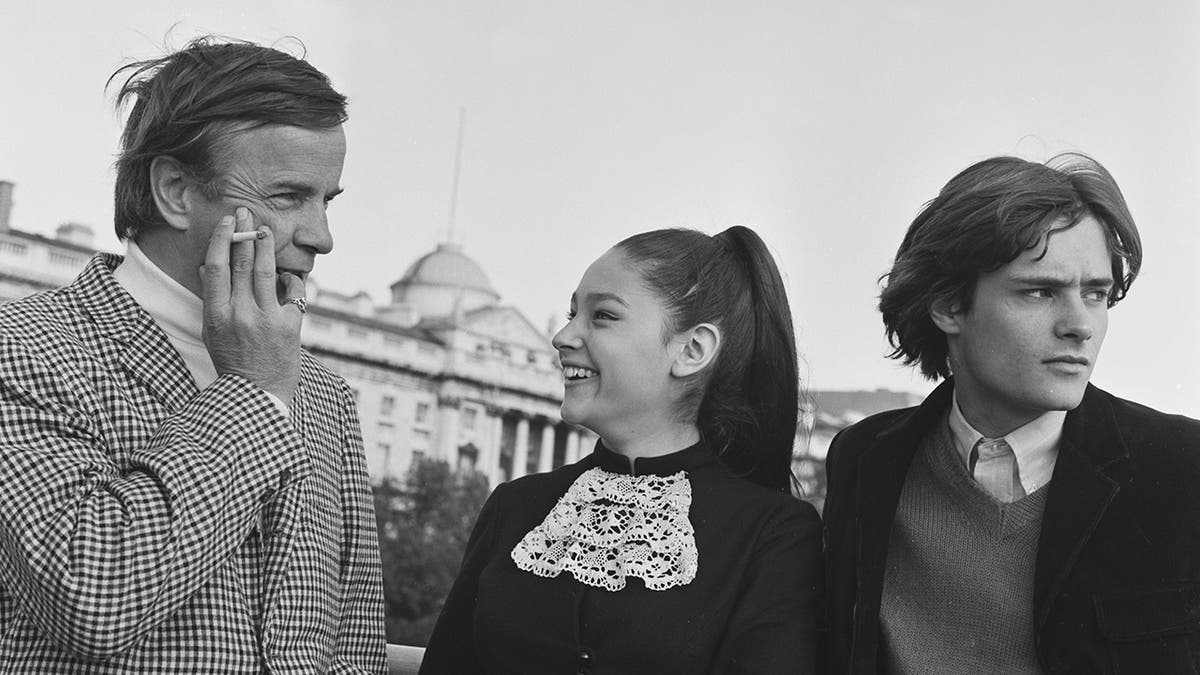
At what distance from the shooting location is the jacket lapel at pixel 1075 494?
7.27 feet

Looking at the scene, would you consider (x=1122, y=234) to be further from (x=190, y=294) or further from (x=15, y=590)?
(x=15, y=590)

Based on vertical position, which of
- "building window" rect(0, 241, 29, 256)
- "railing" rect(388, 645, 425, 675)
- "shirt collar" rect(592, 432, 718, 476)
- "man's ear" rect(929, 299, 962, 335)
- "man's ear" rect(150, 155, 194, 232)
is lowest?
"building window" rect(0, 241, 29, 256)

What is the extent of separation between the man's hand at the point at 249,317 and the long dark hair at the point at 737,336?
75cm

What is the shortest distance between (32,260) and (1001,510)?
4377 cm

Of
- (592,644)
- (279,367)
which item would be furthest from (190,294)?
(592,644)

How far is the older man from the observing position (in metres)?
1.88

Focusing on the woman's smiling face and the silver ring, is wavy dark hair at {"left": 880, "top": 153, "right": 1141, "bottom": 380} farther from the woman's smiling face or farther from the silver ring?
the silver ring

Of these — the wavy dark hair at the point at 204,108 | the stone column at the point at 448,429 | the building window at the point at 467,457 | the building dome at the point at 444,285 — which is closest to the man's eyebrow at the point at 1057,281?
the wavy dark hair at the point at 204,108

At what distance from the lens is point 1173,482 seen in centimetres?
220

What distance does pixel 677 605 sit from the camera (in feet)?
7.72

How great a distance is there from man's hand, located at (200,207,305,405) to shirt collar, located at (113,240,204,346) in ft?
0.46

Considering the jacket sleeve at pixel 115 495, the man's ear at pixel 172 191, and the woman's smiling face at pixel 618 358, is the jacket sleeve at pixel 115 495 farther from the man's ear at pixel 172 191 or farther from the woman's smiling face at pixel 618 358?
the woman's smiling face at pixel 618 358

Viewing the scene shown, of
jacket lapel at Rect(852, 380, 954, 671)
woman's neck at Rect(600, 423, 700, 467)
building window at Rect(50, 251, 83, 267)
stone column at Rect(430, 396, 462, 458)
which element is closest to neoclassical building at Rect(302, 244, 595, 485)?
stone column at Rect(430, 396, 462, 458)

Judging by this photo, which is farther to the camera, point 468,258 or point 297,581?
point 468,258
